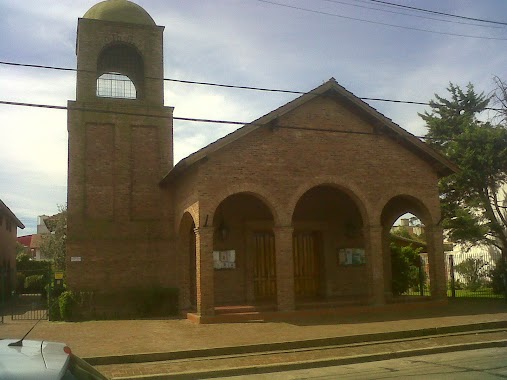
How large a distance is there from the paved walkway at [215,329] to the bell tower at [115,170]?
2.80 metres

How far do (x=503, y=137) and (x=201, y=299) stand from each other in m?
16.4

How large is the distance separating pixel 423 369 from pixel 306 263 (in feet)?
36.1

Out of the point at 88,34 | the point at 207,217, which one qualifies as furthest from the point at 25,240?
the point at 207,217

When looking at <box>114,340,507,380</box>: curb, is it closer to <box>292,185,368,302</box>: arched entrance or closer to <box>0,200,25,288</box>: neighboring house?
<box>292,185,368,302</box>: arched entrance

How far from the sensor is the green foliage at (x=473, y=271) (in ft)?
92.2

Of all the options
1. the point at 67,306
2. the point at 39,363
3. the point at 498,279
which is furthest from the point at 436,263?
the point at 39,363

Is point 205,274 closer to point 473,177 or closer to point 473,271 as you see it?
point 473,177

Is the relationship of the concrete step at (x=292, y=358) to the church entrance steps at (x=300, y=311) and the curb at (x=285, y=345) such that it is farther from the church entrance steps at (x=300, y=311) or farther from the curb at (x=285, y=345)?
the church entrance steps at (x=300, y=311)

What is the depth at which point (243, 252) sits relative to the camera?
19.6 metres

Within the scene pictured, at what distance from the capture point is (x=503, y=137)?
80.3ft

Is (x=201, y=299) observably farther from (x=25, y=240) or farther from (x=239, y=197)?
(x=25, y=240)

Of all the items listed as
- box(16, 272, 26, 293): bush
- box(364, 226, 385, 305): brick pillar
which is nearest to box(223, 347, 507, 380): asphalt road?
box(364, 226, 385, 305): brick pillar

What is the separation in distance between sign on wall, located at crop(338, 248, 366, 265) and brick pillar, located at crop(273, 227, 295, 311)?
4.68 meters

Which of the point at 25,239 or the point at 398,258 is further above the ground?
the point at 25,239
